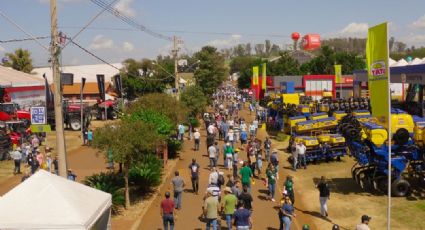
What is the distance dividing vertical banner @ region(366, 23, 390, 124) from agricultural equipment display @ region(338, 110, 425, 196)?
4499 millimetres

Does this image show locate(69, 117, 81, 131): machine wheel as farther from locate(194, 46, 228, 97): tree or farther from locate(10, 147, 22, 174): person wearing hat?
locate(194, 46, 228, 97): tree

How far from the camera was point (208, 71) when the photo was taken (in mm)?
57625

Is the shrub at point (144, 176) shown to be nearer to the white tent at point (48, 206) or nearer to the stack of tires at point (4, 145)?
the white tent at point (48, 206)

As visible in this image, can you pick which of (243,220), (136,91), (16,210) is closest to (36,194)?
(16,210)

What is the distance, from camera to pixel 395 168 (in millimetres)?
16359

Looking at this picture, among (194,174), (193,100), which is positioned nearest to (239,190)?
(194,174)

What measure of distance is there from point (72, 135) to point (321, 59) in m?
55.9

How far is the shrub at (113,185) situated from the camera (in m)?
15.3

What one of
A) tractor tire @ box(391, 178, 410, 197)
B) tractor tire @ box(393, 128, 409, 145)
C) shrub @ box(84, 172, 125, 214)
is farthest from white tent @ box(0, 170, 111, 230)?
tractor tire @ box(393, 128, 409, 145)

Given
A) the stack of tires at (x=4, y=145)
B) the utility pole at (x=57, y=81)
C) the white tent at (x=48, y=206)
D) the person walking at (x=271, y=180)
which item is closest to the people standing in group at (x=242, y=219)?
the white tent at (x=48, y=206)

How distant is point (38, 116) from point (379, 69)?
409 inches

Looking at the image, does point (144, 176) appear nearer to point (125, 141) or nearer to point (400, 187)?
point (125, 141)

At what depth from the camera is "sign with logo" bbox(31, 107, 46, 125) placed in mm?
15163

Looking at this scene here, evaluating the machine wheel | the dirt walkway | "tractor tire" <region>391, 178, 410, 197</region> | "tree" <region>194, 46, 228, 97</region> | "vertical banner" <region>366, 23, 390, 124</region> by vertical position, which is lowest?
the dirt walkway
